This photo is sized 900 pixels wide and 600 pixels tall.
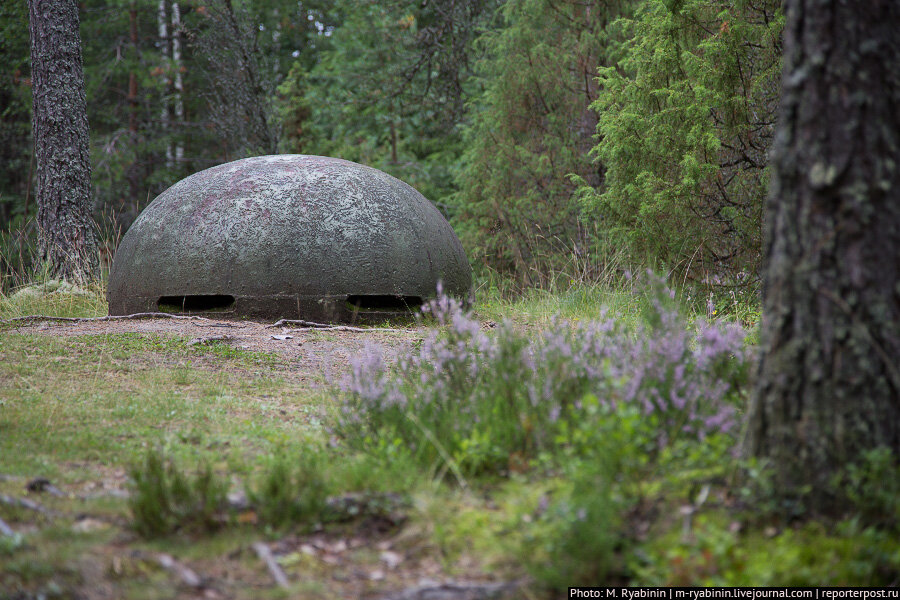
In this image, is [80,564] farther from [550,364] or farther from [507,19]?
[507,19]

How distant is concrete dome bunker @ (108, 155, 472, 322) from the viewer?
6.79 metres

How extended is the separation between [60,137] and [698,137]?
8.15 m

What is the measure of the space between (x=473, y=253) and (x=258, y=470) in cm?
937

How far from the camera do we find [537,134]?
12109 mm

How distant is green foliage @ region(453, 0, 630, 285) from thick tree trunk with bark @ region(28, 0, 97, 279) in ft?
19.5

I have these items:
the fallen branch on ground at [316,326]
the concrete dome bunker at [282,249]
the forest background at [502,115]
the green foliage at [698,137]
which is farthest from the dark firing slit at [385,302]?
the green foliage at [698,137]

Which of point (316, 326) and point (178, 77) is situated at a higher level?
point (178, 77)

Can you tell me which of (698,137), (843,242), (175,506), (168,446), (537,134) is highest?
(537,134)

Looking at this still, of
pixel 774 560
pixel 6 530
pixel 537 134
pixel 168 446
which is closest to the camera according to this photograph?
pixel 774 560

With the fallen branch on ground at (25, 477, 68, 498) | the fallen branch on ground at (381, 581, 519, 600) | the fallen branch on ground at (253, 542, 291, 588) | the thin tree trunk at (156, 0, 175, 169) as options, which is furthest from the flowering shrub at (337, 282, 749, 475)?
the thin tree trunk at (156, 0, 175, 169)

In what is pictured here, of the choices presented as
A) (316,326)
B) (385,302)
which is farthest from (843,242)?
(385,302)

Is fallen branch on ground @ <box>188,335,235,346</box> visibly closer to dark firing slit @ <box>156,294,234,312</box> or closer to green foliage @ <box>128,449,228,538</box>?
dark firing slit @ <box>156,294,234,312</box>

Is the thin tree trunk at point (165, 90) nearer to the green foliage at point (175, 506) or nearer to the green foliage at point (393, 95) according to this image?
the green foliage at point (393, 95)

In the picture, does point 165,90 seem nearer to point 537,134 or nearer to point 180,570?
point 537,134
